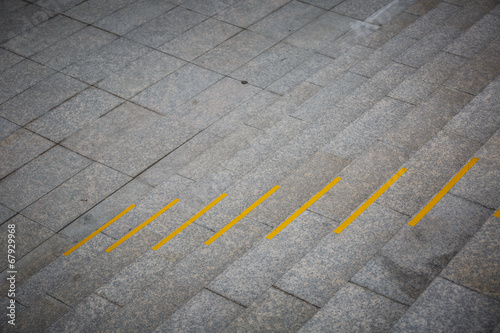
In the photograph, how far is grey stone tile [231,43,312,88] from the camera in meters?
11.2

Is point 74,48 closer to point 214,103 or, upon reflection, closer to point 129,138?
point 129,138

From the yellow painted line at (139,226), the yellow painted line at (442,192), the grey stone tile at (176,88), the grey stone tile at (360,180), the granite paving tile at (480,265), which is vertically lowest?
the yellow painted line at (139,226)

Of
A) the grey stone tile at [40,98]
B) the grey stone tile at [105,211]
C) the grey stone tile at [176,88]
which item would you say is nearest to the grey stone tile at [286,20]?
the grey stone tile at [176,88]

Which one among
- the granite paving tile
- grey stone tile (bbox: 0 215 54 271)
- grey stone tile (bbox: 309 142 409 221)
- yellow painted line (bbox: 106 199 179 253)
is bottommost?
grey stone tile (bbox: 0 215 54 271)

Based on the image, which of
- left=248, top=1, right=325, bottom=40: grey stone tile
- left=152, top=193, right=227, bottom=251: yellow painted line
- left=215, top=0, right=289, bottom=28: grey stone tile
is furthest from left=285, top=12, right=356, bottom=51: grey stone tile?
left=152, top=193, right=227, bottom=251: yellow painted line

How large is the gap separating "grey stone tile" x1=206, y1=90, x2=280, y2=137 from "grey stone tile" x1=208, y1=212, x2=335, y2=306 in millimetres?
3538

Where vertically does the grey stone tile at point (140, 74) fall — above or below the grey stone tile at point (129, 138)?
above

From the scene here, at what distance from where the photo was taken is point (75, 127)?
10.3 m

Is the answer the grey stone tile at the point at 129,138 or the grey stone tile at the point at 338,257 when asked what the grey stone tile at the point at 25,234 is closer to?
the grey stone tile at the point at 129,138

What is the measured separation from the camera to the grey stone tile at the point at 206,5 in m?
13.4

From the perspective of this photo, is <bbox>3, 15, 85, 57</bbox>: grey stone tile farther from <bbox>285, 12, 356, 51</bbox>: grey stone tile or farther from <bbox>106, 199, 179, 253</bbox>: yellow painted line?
<bbox>106, 199, 179, 253</bbox>: yellow painted line

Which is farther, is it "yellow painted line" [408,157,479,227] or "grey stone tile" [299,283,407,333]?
"yellow painted line" [408,157,479,227]

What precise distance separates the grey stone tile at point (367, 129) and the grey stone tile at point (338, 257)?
1.70m

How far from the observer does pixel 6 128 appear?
10.4m
